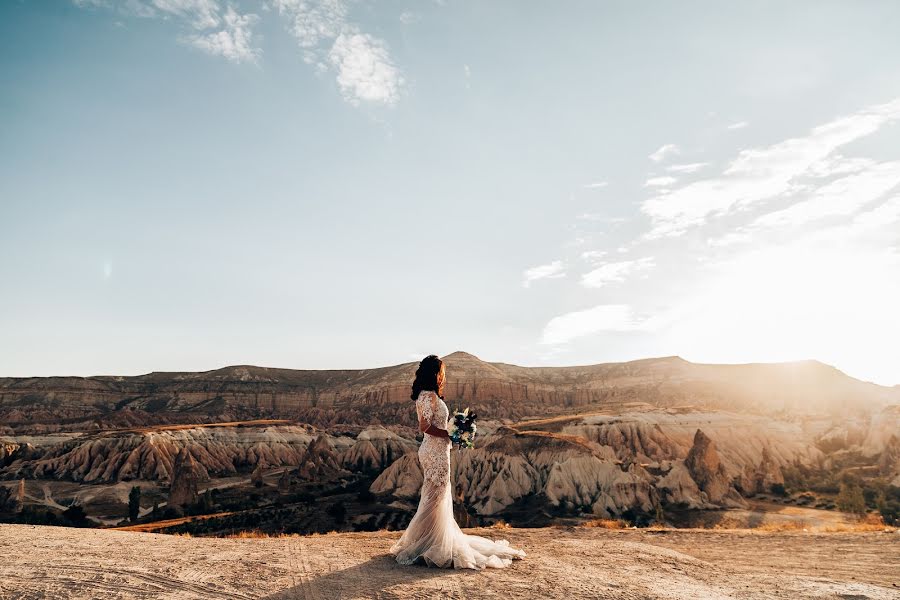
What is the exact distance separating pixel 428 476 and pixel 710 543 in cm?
635

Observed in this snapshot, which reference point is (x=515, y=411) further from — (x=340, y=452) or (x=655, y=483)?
(x=655, y=483)

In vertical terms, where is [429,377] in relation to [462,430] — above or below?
above

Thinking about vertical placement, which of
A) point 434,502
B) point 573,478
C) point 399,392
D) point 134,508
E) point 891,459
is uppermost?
point 399,392

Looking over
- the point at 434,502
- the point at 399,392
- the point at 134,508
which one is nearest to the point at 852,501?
the point at 434,502

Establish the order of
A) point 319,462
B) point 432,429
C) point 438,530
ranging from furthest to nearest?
point 319,462 → point 432,429 → point 438,530

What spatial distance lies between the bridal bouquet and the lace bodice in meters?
0.15

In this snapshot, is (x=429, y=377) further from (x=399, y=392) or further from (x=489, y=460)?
(x=399, y=392)

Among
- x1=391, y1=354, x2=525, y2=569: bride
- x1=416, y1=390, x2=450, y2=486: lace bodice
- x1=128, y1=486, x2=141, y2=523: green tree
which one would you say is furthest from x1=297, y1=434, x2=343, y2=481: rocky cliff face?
x1=416, y1=390, x2=450, y2=486: lace bodice

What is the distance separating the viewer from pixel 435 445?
883 cm

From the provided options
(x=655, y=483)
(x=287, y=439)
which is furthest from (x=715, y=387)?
(x=287, y=439)

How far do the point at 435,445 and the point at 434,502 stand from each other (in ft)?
2.90

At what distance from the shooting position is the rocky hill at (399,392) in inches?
4648

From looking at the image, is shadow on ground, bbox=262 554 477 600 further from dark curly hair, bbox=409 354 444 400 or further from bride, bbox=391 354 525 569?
dark curly hair, bbox=409 354 444 400

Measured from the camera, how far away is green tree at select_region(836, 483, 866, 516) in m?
41.8
